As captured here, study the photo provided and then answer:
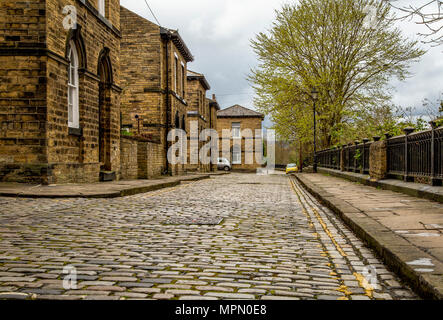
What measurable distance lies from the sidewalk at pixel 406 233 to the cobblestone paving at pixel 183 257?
6.1 inches

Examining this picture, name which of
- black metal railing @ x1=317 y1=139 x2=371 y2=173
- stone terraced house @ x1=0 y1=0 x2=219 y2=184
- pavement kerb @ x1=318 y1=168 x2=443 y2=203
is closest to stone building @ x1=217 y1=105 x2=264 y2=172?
black metal railing @ x1=317 y1=139 x2=371 y2=173

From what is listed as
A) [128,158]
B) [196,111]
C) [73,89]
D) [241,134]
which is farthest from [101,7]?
[241,134]

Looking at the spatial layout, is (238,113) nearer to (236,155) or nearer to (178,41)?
(236,155)

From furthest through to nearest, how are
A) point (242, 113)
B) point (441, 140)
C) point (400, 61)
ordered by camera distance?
point (242, 113) < point (400, 61) < point (441, 140)

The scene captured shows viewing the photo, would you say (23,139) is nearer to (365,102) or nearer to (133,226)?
(133,226)

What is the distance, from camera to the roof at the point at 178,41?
24.1 meters

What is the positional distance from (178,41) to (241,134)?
32178mm

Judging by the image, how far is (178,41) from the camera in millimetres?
26141

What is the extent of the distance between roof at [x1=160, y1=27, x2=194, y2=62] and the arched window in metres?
11.5

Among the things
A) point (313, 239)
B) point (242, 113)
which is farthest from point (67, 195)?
point (242, 113)

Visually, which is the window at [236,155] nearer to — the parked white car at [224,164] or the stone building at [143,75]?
the parked white car at [224,164]

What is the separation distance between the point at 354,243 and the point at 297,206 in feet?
14.2

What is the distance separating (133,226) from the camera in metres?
6.09

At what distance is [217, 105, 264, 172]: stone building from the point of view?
56.5 metres
